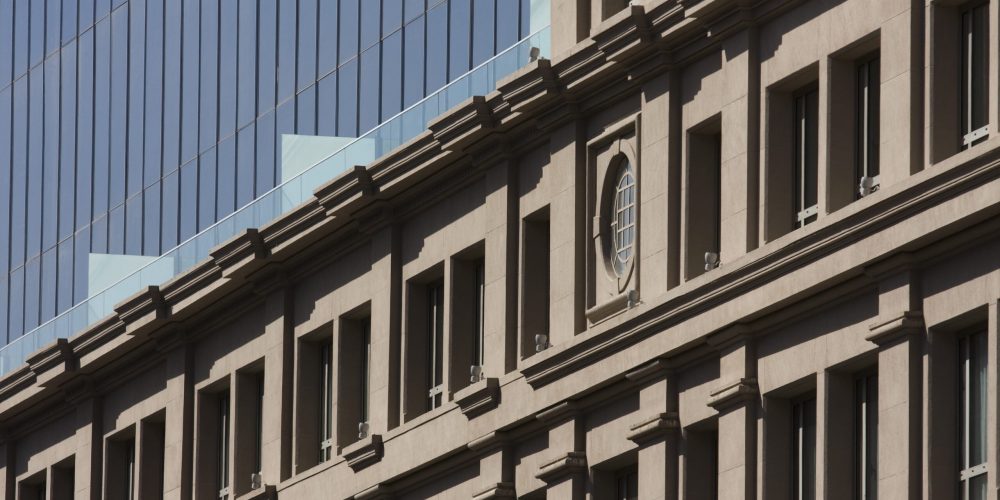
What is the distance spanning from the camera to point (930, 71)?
171ft

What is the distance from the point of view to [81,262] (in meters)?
85.0

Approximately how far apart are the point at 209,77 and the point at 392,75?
10371mm

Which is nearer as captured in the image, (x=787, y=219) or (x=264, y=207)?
(x=787, y=219)

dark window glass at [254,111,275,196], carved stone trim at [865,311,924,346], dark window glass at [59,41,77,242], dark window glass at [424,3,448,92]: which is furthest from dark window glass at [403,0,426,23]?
carved stone trim at [865,311,924,346]

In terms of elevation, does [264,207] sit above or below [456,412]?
above

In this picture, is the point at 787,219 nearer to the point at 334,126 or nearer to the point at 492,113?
the point at 492,113

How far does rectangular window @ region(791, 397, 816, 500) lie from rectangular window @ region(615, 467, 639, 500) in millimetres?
5077

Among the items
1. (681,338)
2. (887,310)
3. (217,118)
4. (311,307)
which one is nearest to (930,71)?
(887,310)

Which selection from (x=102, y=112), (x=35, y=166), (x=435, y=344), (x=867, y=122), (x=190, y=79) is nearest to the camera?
(x=867, y=122)

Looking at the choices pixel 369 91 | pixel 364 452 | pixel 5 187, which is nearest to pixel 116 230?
pixel 5 187

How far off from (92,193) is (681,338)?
1232 inches

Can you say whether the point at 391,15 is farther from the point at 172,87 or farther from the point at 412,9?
the point at 172,87

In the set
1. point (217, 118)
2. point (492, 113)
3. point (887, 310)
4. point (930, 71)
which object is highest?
point (217, 118)

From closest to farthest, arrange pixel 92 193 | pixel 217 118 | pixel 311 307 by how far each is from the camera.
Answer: pixel 311 307, pixel 217 118, pixel 92 193
